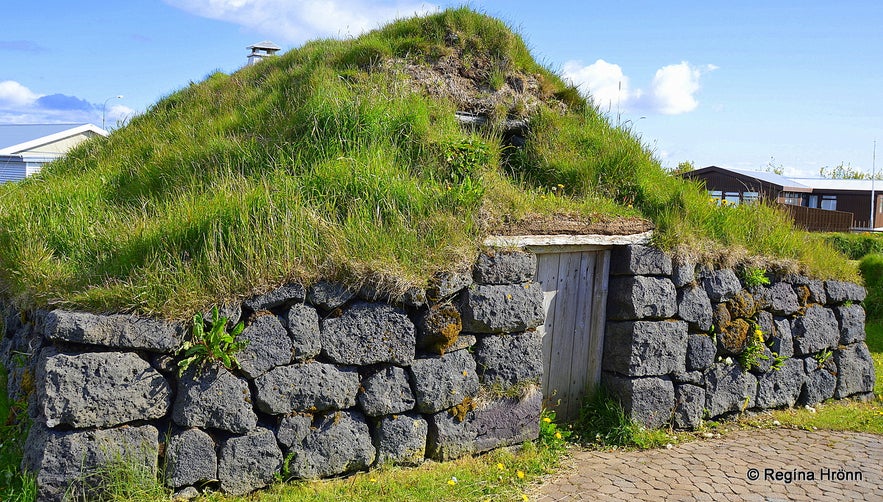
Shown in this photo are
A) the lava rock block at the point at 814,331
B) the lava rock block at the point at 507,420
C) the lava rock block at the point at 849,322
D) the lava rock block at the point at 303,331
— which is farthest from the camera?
the lava rock block at the point at 849,322

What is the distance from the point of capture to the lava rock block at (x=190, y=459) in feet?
15.4

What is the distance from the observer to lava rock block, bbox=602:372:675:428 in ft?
22.0

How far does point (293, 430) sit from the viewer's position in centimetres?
507

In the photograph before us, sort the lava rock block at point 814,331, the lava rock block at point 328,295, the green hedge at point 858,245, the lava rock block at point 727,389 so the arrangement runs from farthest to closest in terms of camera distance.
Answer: the green hedge at point 858,245 < the lava rock block at point 814,331 < the lava rock block at point 727,389 < the lava rock block at point 328,295

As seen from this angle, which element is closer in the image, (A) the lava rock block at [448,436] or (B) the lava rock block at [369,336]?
(B) the lava rock block at [369,336]

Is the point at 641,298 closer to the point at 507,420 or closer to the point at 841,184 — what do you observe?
the point at 507,420

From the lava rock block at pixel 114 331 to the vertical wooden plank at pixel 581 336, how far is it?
12.7ft

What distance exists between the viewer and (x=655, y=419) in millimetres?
6844

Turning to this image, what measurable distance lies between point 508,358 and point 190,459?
2.70m

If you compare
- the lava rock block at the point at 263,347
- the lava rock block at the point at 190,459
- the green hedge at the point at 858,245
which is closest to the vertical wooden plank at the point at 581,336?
the lava rock block at the point at 263,347

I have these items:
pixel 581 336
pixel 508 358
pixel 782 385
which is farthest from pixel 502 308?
pixel 782 385

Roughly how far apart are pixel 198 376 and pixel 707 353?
16.8 ft

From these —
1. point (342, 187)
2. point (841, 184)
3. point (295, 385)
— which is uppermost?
point (841, 184)

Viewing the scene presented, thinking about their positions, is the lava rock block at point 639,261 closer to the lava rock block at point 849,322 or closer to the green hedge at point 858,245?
the lava rock block at point 849,322
